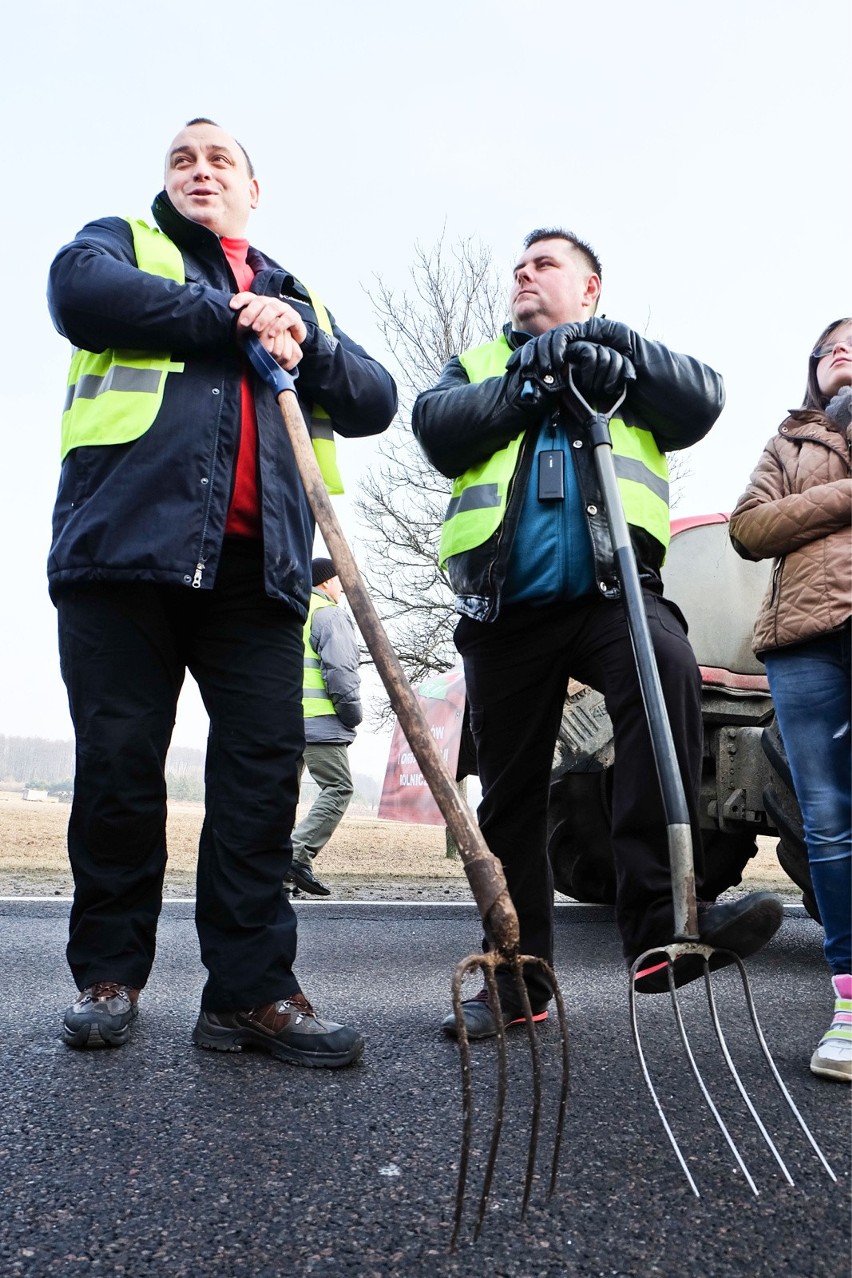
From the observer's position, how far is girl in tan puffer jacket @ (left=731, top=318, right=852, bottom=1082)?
8.44 feet

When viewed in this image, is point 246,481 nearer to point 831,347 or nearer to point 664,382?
point 664,382

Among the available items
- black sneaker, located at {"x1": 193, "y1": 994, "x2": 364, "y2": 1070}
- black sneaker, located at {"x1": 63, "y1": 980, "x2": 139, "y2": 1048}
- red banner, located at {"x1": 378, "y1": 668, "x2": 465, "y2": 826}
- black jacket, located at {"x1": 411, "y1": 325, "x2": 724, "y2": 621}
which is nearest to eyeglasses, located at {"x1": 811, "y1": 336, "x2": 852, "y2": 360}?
black jacket, located at {"x1": 411, "y1": 325, "x2": 724, "y2": 621}

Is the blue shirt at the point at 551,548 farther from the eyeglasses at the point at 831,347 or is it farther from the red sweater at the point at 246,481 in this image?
the eyeglasses at the point at 831,347

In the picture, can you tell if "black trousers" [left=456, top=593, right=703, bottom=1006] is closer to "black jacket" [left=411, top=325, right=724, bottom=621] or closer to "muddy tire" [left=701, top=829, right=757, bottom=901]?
"black jacket" [left=411, top=325, right=724, bottom=621]

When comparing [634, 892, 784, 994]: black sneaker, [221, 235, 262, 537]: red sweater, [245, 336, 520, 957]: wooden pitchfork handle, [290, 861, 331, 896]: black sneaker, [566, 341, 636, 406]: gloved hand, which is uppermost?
[566, 341, 636, 406]: gloved hand

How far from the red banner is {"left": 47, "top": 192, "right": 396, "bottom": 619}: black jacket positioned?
256 centimetres

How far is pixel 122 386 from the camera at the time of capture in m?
2.43

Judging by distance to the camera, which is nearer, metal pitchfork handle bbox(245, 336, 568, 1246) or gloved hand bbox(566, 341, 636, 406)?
metal pitchfork handle bbox(245, 336, 568, 1246)

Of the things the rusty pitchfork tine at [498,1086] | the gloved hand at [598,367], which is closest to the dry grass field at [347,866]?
the gloved hand at [598,367]

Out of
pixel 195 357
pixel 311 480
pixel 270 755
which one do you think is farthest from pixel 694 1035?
pixel 195 357

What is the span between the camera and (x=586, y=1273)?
4.39 ft

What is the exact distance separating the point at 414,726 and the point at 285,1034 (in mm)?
887

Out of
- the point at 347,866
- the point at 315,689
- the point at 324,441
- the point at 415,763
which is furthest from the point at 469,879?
the point at 347,866

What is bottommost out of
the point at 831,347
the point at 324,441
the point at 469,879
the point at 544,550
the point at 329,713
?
the point at 329,713
